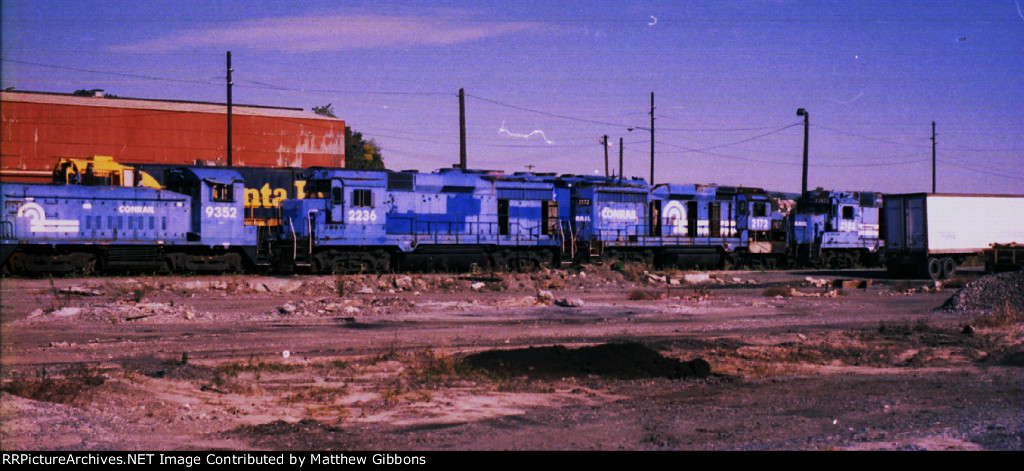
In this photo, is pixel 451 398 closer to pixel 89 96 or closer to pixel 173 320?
pixel 173 320

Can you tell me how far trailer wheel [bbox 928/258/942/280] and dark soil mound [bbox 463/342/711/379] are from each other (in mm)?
23708

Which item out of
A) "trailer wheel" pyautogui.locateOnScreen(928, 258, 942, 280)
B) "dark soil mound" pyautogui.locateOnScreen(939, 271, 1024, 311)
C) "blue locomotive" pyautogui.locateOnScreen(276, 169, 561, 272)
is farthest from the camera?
→ "trailer wheel" pyautogui.locateOnScreen(928, 258, 942, 280)

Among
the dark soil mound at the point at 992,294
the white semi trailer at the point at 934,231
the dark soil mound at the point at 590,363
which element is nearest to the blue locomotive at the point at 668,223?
the white semi trailer at the point at 934,231

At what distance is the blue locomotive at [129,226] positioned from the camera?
26.0m

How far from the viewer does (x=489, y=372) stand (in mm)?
12492

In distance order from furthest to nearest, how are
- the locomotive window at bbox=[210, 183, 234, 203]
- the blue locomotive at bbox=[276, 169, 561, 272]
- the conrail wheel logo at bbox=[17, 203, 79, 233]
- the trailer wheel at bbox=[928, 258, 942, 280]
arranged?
the trailer wheel at bbox=[928, 258, 942, 280]
the blue locomotive at bbox=[276, 169, 561, 272]
the locomotive window at bbox=[210, 183, 234, 203]
the conrail wheel logo at bbox=[17, 203, 79, 233]

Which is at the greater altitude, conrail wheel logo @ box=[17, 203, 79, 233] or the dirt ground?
conrail wheel logo @ box=[17, 203, 79, 233]

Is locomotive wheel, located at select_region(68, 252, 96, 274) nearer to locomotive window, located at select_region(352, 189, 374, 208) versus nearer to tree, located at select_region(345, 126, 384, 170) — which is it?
locomotive window, located at select_region(352, 189, 374, 208)

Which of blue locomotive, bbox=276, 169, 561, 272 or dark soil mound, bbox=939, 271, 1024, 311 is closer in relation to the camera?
dark soil mound, bbox=939, 271, 1024, 311

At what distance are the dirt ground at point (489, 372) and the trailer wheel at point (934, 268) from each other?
10846 millimetres

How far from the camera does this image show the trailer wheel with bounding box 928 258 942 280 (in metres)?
33.2

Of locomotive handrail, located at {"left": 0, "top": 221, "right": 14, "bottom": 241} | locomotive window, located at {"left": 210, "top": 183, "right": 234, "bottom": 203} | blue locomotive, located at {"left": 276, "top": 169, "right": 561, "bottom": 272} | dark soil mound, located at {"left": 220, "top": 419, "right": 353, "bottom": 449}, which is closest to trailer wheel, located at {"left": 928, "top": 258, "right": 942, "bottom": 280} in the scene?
blue locomotive, located at {"left": 276, "top": 169, "right": 561, "bottom": 272}

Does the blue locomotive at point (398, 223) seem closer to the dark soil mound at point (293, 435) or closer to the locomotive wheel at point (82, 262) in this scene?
the locomotive wheel at point (82, 262)
